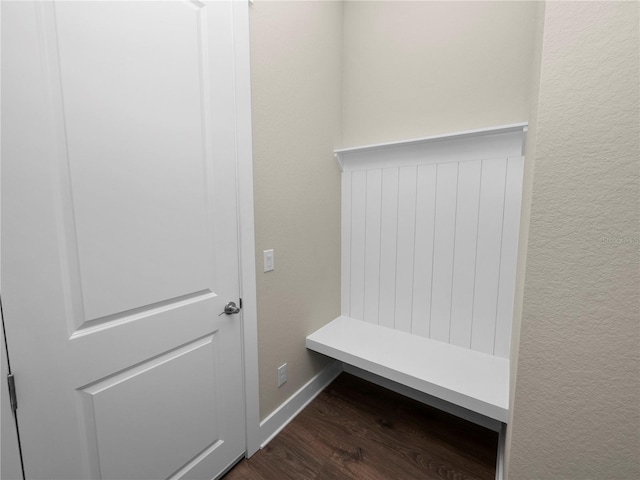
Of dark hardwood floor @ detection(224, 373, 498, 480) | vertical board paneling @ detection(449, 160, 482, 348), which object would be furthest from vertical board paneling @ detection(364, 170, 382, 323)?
dark hardwood floor @ detection(224, 373, 498, 480)

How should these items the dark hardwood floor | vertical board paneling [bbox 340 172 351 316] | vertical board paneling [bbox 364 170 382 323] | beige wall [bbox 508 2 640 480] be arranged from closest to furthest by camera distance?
beige wall [bbox 508 2 640 480], the dark hardwood floor, vertical board paneling [bbox 364 170 382 323], vertical board paneling [bbox 340 172 351 316]

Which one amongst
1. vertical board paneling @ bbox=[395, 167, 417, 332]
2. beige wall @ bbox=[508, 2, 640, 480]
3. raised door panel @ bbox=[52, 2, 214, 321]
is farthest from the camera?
vertical board paneling @ bbox=[395, 167, 417, 332]

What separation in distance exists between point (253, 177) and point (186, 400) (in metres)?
1.02

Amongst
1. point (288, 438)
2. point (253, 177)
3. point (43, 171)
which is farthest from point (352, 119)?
point (288, 438)

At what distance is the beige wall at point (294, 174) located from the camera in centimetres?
139

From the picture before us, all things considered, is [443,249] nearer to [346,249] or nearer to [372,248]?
[372,248]

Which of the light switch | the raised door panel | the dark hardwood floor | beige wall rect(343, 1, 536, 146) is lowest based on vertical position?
the dark hardwood floor

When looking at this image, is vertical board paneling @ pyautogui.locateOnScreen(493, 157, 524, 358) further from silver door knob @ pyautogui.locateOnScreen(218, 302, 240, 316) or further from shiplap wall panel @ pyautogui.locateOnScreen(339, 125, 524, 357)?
silver door knob @ pyautogui.locateOnScreen(218, 302, 240, 316)

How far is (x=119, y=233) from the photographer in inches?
36.2

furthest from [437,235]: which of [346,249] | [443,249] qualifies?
[346,249]

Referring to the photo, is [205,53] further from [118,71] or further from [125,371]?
[125,371]

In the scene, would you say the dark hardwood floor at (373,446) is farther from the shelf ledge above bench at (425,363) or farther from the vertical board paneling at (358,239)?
the vertical board paneling at (358,239)

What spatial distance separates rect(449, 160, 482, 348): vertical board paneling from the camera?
5.16ft

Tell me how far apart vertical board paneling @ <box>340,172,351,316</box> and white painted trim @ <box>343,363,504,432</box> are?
1.58 feet
